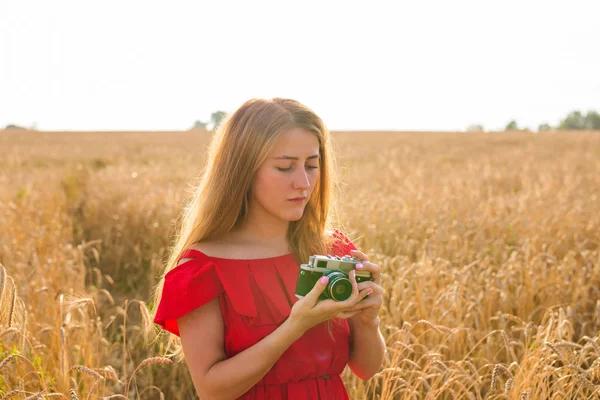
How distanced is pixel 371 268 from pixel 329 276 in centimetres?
17

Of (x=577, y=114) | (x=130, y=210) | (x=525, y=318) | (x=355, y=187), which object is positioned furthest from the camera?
(x=577, y=114)

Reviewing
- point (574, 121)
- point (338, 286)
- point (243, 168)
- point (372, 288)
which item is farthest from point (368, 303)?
point (574, 121)

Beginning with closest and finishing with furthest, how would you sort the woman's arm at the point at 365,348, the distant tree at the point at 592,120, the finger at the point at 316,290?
1. the finger at the point at 316,290
2. the woman's arm at the point at 365,348
3. the distant tree at the point at 592,120

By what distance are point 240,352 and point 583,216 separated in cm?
513

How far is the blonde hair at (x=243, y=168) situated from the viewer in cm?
170

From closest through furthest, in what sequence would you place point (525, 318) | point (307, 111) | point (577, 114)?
point (307, 111)
point (525, 318)
point (577, 114)

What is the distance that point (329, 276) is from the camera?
1456mm

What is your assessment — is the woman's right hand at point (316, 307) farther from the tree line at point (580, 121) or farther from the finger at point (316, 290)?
the tree line at point (580, 121)

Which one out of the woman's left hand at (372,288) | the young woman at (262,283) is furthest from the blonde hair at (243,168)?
the woman's left hand at (372,288)

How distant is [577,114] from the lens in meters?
84.8

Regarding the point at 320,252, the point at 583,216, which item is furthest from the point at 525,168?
the point at 320,252

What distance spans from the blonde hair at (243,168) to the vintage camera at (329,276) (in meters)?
0.29

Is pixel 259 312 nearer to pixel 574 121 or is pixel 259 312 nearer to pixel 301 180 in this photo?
pixel 301 180

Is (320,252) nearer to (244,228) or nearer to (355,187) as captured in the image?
(244,228)
